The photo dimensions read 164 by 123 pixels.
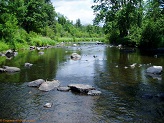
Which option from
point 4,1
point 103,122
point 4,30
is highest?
point 4,1

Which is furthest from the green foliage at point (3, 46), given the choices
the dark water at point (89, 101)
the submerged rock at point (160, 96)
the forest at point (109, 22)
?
the submerged rock at point (160, 96)

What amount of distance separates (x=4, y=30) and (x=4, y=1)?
6.86 meters

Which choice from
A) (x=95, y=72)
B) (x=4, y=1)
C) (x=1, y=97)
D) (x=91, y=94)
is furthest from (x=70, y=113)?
(x=4, y=1)

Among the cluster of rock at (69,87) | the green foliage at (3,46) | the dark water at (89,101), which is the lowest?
the dark water at (89,101)

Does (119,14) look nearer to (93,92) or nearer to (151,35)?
(151,35)

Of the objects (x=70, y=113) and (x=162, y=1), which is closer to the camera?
(x=70, y=113)

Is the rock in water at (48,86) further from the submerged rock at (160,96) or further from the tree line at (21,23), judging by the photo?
the tree line at (21,23)

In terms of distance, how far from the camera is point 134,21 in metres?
66.9

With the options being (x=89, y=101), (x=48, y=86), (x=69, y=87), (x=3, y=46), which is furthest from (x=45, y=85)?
(x=3, y=46)

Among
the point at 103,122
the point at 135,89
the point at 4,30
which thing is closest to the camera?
the point at 103,122

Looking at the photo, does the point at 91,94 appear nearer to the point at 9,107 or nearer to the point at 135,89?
the point at 135,89

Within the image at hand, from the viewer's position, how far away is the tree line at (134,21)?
4797 centimetres

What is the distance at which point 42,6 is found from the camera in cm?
7025

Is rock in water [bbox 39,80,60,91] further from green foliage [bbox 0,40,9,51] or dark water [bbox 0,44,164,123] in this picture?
green foliage [bbox 0,40,9,51]
